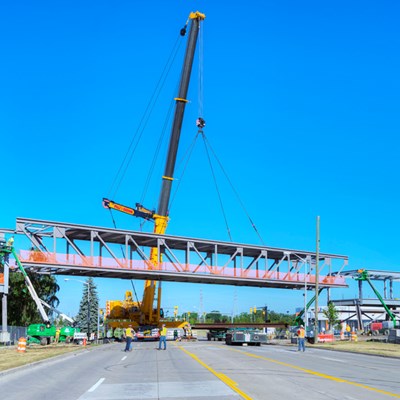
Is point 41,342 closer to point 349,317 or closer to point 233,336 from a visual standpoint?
point 233,336

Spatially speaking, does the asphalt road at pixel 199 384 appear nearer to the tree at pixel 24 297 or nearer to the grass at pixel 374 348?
the grass at pixel 374 348

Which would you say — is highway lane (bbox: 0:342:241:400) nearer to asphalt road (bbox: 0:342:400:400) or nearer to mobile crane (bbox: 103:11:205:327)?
asphalt road (bbox: 0:342:400:400)

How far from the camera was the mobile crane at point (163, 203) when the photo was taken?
2362 inches

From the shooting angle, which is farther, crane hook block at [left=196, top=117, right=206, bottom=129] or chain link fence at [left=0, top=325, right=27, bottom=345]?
crane hook block at [left=196, top=117, right=206, bottom=129]

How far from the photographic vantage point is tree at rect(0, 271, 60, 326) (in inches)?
2689

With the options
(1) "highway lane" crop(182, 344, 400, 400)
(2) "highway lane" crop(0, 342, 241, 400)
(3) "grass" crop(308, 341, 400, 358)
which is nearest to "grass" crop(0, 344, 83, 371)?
(2) "highway lane" crop(0, 342, 241, 400)

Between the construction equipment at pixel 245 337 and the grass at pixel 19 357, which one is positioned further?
the construction equipment at pixel 245 337

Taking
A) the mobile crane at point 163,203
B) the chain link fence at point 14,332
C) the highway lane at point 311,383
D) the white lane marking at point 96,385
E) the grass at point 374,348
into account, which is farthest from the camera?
the mobile crane at point 163,203

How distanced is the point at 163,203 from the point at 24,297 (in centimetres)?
2320

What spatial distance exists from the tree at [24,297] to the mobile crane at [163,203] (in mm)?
13802

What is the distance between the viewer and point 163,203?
202ft

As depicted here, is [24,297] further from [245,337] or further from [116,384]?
[116,384]

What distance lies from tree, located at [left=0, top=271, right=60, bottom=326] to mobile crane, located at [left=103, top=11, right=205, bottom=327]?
1380cm

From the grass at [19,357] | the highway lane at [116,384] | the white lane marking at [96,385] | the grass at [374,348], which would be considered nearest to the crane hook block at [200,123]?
the grass at [374,348]
